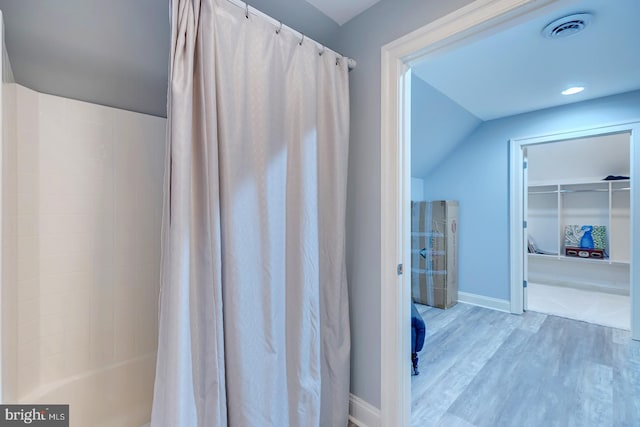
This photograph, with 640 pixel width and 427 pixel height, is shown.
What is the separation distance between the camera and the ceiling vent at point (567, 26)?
155cm

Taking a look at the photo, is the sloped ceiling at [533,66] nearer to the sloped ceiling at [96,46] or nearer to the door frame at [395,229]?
the door frame at [395,229]

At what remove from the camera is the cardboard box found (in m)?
3.41

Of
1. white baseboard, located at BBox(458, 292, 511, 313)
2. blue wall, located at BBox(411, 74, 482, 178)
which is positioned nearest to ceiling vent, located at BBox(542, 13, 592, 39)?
blue wall, located at BBox(411, 74, 482, 178)

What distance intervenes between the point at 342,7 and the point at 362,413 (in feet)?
7.40

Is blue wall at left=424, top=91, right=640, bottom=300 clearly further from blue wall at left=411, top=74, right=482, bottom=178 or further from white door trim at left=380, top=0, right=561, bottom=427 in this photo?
white door trim at left=380, top=0, right=561, bottom=427

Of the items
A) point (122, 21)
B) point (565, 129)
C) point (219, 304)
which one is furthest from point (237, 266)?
point (565, 129)

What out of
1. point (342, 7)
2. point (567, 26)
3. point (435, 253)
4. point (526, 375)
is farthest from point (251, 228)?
point (435, 253)

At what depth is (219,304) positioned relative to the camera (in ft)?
3.35

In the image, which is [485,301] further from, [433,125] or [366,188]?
[366,188]

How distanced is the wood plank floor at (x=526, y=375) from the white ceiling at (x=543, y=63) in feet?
6.94

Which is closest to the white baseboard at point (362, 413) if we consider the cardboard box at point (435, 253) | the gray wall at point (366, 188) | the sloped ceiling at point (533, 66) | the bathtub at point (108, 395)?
the gray wall at point (366, 188)

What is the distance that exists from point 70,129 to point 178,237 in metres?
0.94

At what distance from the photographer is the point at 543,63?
82.2 inches

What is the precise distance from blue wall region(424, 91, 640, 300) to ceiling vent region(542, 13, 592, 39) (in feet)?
5.19
